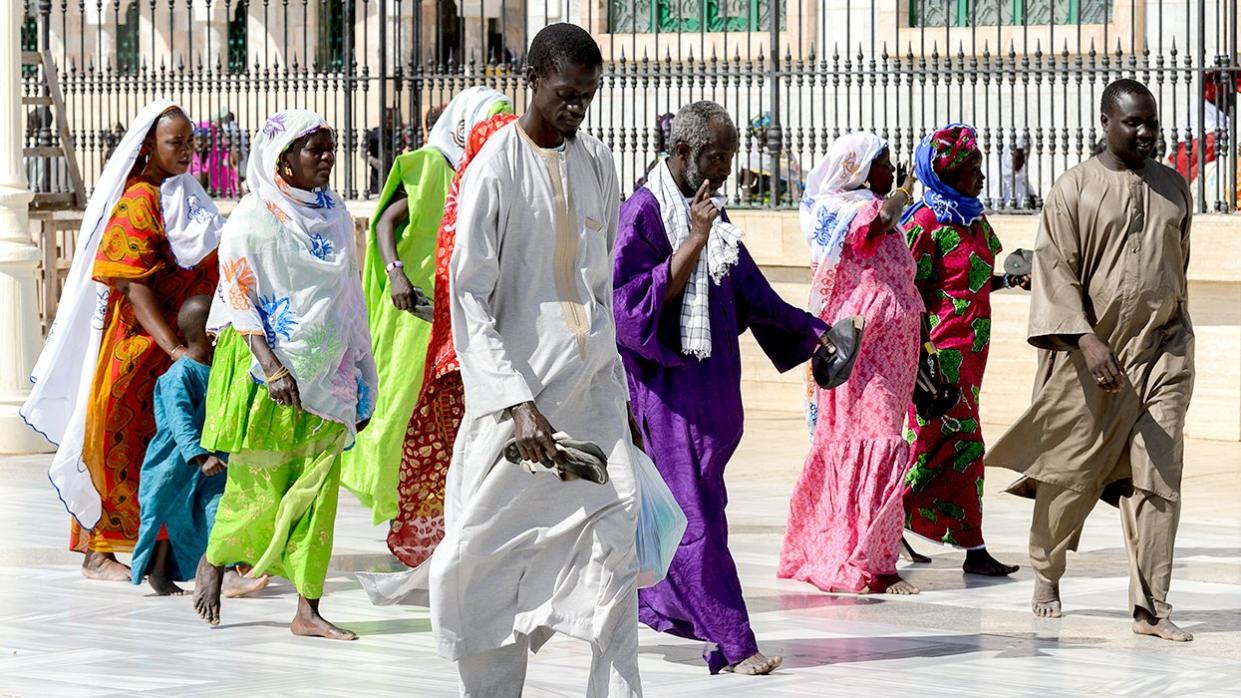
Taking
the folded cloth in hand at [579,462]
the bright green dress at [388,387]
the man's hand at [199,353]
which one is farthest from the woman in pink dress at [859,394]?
the folded cloth in hand at [579,462]

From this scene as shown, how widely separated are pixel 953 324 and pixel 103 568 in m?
3.34

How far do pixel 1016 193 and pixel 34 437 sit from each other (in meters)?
5.93

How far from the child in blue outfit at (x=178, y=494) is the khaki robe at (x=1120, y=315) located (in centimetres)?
291

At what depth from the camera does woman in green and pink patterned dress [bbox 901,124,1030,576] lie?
9219 millimetres

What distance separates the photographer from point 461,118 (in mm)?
9453

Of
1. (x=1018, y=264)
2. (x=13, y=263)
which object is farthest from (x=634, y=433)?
(x=13, y=263)

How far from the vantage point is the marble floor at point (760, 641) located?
6.93 meters

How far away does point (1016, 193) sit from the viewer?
576 inches

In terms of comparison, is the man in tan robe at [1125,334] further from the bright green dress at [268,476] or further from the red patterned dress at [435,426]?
the bright green dress at [268,476]

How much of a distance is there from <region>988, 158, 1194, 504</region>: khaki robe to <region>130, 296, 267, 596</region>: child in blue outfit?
291cm

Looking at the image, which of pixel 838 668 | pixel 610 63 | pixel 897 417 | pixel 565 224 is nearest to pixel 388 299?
pixel 897 417

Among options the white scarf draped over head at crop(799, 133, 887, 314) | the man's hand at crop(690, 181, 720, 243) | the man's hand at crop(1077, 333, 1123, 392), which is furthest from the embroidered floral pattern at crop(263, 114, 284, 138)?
the man's hand at crop(1077, 333, 1123, 392)

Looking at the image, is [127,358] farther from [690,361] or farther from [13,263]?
[13,263]

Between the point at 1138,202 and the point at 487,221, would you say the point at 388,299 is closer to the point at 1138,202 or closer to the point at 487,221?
the point at 1138,202
